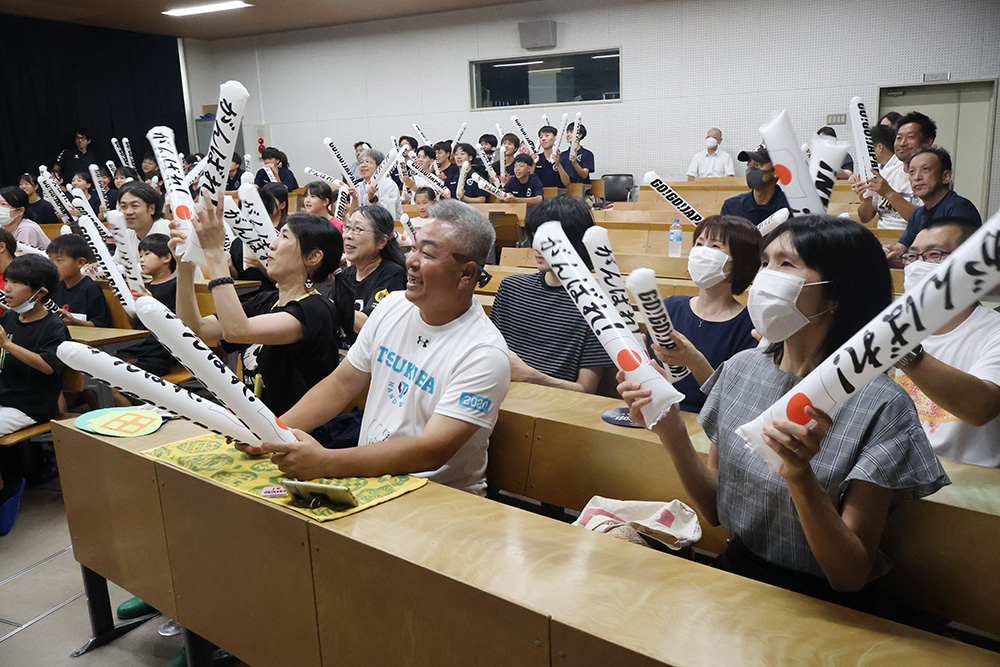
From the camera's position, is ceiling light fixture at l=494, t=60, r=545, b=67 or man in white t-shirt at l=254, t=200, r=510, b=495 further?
ceiling light fixture at l=494, t=60, r=545, b=67

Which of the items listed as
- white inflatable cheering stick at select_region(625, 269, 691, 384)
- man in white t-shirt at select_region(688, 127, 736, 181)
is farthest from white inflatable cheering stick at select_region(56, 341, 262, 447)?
man in white t-shirt at select_region(688, 127, 736, 181)

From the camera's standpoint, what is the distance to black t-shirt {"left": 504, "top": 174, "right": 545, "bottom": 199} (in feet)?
26.5

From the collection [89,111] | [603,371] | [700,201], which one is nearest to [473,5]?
[700,201]

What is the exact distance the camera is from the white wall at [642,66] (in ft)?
29.0

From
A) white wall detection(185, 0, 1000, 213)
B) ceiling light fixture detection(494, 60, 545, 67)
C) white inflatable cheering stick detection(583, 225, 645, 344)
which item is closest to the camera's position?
white inflatable cheering stick detection(583, 225, 645, 344)

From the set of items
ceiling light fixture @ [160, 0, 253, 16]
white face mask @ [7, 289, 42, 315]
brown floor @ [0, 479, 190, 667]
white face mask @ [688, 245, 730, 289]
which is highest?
ceiling light fixture @ [160, 0, 253, 16]

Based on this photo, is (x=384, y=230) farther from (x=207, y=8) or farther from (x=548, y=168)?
Result: (x=207, y=8)

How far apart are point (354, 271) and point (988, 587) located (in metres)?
2.85

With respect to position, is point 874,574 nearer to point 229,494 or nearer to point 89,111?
point 229,494

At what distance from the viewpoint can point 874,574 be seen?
1.34 m

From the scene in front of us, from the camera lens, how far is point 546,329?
274cm

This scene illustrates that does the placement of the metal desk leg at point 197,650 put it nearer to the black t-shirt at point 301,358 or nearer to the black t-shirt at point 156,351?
the black t-shirt at point 301,358

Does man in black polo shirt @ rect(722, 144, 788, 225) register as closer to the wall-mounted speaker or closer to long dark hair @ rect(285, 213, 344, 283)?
long dark hair @ rect(285, 213, 344, 283)

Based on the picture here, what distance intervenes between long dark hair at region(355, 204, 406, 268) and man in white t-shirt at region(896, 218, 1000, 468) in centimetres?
208
